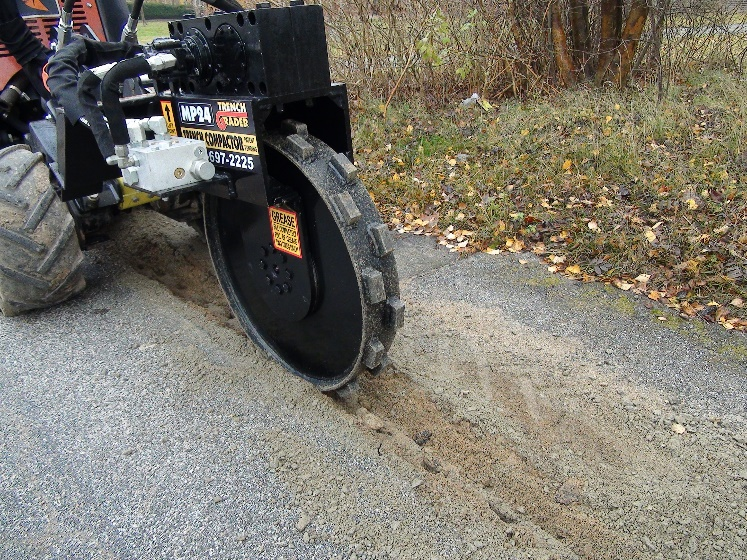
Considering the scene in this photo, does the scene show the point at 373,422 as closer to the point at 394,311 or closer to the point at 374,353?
the point at 374,353

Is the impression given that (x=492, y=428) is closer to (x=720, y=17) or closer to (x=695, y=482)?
(x=695, y=482)

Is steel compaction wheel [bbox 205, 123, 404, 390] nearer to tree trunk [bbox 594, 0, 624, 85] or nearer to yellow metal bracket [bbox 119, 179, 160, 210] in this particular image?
yellow metal bracket [bbox 119, 179, 160, 210]

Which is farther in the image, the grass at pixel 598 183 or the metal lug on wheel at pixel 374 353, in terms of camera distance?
the grass at pixel 598 183

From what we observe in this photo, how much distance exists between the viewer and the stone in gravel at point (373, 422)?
8.82ft

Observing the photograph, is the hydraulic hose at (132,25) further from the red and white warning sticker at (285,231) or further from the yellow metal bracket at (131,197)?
the red and white warning sticker at (285,231)

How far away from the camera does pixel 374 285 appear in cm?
234

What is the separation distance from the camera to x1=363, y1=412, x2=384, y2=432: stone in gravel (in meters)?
2.69

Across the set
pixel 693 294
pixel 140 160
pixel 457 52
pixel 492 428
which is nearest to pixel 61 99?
pixel 140 160

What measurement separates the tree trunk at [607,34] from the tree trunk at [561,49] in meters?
0.28

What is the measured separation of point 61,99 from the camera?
2.53 m

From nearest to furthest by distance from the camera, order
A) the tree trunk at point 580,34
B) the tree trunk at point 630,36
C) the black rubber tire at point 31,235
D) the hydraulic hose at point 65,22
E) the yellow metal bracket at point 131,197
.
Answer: the hydraulic hose at point 65,22, the black rubber tire at point 31,235, the yellow metal bracket at point 131,197, the tree trunk at point 630,36, the tree trunk at point 580,34

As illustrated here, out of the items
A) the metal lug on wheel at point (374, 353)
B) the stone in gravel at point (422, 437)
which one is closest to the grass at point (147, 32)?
the metal lug on wheel at point (374, 353)

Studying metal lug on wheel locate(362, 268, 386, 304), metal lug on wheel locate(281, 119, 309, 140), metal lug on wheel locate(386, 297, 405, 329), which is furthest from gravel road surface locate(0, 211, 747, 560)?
metal lug on wheel locate(281, 119, 309, 140)

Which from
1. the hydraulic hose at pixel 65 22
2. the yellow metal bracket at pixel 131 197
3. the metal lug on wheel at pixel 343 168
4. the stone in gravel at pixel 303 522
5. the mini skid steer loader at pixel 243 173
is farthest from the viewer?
the yellow metal bracket at pixel 131 197
